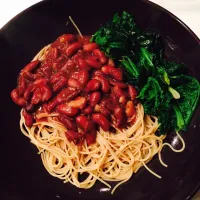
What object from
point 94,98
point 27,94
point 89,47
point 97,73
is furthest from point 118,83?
point 27,94

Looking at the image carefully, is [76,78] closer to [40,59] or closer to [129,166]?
[40,59]

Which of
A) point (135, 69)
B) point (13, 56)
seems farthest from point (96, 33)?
point (13, 56)

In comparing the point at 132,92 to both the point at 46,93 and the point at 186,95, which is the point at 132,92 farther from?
the point at 46,93

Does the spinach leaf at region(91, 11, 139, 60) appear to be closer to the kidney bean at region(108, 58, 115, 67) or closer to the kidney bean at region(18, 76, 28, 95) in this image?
the kidney bean at region(108, 58, 115, 67)

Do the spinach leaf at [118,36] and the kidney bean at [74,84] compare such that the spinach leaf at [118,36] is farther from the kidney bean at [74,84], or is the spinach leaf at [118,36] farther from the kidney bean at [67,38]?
the kidney bean at [74,84]

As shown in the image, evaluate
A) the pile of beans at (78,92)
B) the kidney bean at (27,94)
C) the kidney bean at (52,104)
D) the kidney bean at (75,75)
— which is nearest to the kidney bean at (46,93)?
the pile of beans at (78,92)

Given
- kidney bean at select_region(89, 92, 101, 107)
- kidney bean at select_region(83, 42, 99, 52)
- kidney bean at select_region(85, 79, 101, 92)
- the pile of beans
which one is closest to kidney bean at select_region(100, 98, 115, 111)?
the pile of beans
